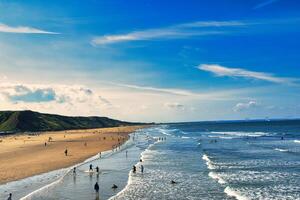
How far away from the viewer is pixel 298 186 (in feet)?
132

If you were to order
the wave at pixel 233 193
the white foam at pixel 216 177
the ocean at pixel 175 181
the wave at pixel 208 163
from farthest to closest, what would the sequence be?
1. the wave at pixel 208 163
2. the white foam at pixel 216 177
3. the ocean at pixel 175 181
4. the wave at pixel 233 193

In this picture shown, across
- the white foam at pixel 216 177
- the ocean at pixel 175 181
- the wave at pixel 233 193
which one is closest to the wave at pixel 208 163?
the ocean at pixel 175 181

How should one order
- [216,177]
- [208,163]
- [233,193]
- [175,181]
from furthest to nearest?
[208,163], [216,177], [175,181], [233,193]

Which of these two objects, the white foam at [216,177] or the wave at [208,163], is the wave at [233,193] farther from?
the wave at [208,163]

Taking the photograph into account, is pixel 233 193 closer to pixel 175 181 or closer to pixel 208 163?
pixel 175 181

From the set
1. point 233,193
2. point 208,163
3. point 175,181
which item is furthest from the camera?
point 208,163

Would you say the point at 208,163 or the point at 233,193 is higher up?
the point at 208,163

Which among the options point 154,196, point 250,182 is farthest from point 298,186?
point 154,196

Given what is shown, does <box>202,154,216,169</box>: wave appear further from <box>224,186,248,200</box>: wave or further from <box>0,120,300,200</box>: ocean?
<box>224,186,248,200</box>: wave

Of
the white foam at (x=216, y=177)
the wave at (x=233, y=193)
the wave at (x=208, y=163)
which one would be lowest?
the wave at (x=233, y=193)

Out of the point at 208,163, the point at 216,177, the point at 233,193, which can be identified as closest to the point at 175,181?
the point at 216,177

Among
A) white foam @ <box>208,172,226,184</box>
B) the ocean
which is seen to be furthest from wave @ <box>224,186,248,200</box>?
white foam @ <box>208,172,226,184</box>

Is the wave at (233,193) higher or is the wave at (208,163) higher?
the wave at (208,163)

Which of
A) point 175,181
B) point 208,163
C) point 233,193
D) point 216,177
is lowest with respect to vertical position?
point 233,193
